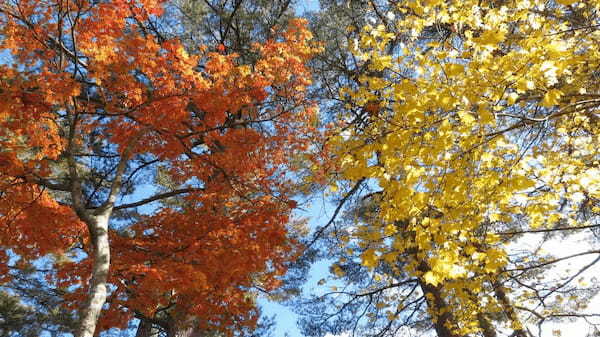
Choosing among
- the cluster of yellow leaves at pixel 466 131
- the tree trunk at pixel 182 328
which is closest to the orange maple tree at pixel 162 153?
the tree trunk at pixel 182 328

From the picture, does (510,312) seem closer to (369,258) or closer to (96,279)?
(369,258)

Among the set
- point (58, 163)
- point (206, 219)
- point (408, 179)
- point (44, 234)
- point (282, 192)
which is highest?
point (58, 163)

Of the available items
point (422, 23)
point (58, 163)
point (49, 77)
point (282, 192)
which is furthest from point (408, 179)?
point (58, 163)

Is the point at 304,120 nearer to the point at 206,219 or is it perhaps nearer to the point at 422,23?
the point at 206,219

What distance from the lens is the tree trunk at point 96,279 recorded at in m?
4.46

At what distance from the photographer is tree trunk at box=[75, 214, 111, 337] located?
4457mm

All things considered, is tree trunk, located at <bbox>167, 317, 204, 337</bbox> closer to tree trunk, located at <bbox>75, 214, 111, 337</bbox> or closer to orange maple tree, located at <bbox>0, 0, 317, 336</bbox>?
orange maple tree, located at <bbox>0, 0, 317, 336</bbox>

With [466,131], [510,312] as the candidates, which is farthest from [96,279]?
[510,312]

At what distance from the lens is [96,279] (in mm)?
4785

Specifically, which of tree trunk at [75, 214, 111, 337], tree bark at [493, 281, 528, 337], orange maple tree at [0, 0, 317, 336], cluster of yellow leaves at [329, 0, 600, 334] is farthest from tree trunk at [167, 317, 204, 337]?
tree bark at [493, 281, 528, 337]

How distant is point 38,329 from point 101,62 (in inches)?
437

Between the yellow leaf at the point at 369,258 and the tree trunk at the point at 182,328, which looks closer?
the yellow leaf at the point at 369,258

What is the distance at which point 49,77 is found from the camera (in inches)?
227

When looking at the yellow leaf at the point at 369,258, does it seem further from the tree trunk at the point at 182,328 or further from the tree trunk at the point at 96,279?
the tree trunk at the point at 182,328
